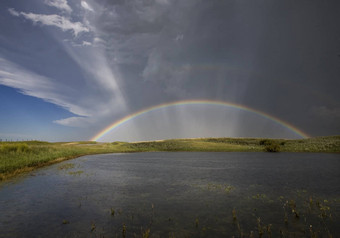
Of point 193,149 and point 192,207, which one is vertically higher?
point 193,149

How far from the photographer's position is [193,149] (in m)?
94.0

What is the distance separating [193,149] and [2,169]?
75.9 meters

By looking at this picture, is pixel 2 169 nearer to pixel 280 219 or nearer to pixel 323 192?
pixel 280 219

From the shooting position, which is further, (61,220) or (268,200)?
(268,200)

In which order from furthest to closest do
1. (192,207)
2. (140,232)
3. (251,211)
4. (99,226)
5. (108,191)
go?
1. (108,191)
2. (192,207)
3. (251,211)
4. (99,226)
5. (140,232)

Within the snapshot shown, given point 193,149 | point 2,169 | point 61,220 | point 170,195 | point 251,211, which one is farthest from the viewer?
point 193,149

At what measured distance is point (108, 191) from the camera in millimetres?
19297

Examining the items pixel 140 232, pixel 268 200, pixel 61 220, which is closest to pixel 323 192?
pixel 268 200

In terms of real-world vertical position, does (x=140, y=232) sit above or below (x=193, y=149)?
below

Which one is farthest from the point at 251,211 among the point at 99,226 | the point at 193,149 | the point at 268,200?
the point at 193,149

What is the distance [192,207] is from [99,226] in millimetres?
6407

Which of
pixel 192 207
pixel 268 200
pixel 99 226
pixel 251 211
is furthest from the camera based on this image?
pixel 268 200

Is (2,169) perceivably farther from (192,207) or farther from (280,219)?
(280,219)

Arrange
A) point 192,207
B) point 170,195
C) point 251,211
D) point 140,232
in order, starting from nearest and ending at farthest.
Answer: point 140,232, point 251,211, point 192,207, point 170,195
